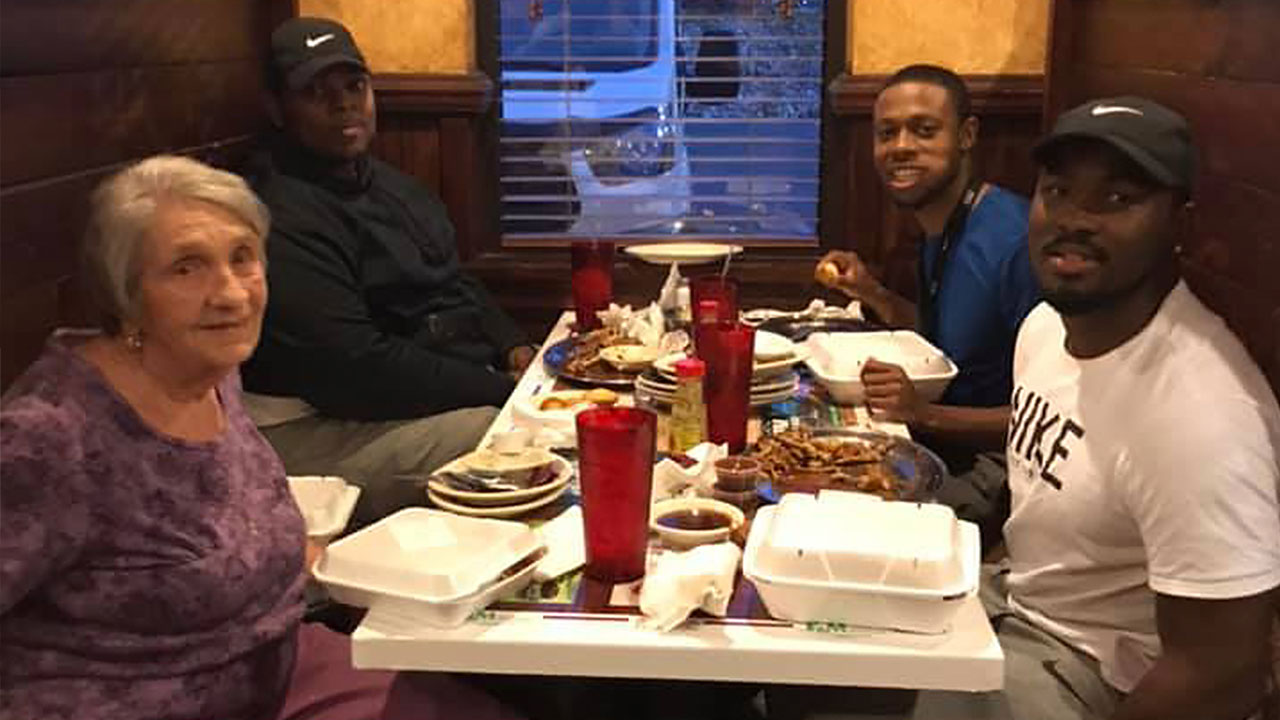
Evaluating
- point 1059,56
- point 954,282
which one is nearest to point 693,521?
point 954,282

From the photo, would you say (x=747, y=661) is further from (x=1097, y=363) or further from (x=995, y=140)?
(x=995, y=140)

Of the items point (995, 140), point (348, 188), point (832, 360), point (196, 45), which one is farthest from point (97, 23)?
point (995, 140)

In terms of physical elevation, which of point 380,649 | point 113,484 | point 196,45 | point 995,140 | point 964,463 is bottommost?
point 964,463

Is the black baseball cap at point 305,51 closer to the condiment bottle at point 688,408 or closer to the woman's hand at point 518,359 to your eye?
the woman's hand at point 518,359

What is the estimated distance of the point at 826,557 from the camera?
1388mm

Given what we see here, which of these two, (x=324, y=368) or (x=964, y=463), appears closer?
(x=964, y=463)

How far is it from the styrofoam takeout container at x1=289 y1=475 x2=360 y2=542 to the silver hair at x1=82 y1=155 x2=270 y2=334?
464 mm

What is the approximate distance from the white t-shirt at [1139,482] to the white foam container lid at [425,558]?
726mm

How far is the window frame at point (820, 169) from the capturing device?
357 cm

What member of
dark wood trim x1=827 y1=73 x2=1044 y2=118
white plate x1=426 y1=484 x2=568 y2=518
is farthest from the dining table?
dark wood trim x1=827 y1=73 x2=1044 y2=118

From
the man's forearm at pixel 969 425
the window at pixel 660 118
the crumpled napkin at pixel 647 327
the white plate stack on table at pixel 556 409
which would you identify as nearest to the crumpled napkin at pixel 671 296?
the crumpled napkin at pixel 647 327

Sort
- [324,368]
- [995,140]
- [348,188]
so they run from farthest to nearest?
1. [995,140]
2. [348,188]
3. [324,368]

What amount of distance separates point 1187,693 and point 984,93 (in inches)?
89.4

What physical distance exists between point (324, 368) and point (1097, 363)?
65.7 inches
